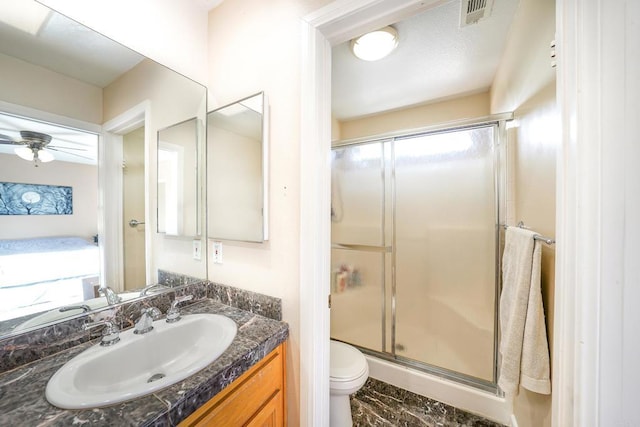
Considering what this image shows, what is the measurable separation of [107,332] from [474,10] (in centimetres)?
225

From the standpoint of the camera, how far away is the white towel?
0.95m

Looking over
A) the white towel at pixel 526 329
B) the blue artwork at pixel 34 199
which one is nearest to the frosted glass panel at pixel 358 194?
the white towel at pixel 526 329

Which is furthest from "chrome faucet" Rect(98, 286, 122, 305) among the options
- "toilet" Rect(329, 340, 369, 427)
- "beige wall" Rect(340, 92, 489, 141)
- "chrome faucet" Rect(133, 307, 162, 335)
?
"beige wall" Rect(340, 92, 489, 141)

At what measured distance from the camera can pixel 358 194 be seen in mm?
2152

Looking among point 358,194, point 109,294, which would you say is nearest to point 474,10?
point 358,194

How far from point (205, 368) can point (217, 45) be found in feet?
5.06

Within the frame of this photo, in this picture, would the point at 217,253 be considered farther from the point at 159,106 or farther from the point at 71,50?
the point at 71,50

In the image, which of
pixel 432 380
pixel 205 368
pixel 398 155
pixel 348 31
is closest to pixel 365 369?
pixel 432 380

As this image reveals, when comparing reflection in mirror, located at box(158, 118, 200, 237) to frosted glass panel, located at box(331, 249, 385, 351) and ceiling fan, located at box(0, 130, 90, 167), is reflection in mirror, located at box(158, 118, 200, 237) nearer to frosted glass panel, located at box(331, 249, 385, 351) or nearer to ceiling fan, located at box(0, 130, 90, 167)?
ceiling fan, located at box(0, 130, 90, 167)

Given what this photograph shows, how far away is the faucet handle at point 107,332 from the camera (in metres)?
0.78

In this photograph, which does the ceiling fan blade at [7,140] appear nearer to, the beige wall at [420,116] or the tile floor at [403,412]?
the tile floor at [403,412]

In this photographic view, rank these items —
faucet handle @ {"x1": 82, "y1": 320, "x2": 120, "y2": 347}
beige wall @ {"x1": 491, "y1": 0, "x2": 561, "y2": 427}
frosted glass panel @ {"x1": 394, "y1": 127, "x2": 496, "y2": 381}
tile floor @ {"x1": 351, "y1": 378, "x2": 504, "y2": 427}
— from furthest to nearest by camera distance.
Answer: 1. frosted glass panel @ {"x1": 394, "y1": 127, "x2": 496, "y2": 381}
2. tile floor @ {"x1": 351, "y1": 378, "x2": 504, "y2": 427}
3. beige wall @ {"x1": 491, "y1": 0, "x2": 561, "y2": 427}
4. faucet handle @ {"x1": 82, "y1": 320, "x2": 120, "y2": 347}

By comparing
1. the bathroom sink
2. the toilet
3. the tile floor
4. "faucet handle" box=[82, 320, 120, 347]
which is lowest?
the tile floor

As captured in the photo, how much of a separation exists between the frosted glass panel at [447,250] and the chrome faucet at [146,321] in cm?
176
